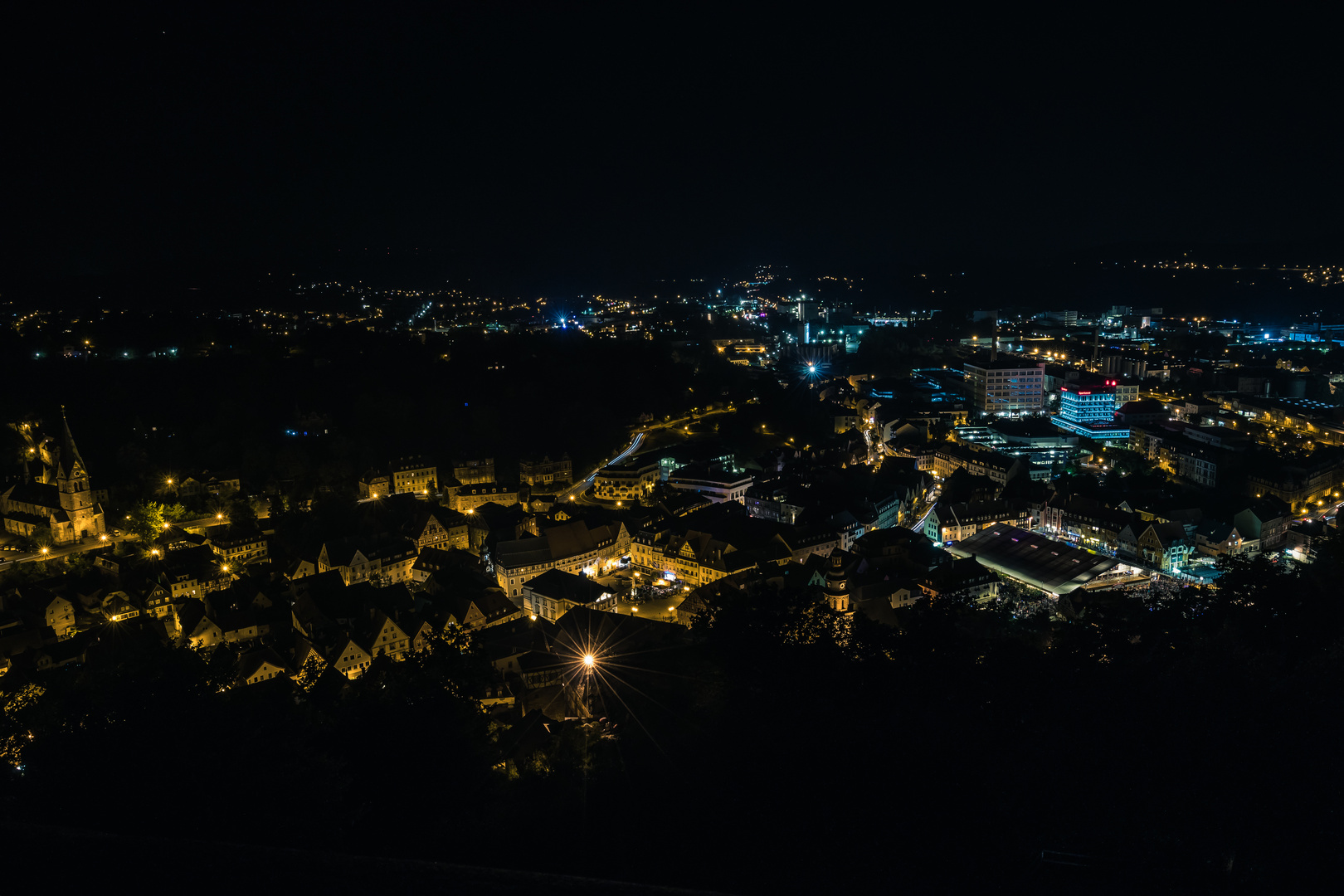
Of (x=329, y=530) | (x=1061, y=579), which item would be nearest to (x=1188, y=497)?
(x=1061, y=579)

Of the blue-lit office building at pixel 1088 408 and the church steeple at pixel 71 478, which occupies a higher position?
the church steeple at pixel 71 478

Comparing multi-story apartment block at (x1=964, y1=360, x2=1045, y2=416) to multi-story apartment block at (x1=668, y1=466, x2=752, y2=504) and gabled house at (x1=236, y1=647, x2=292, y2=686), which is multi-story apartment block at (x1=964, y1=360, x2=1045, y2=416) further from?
gabled house at (x1=236, y1=647, x2=292, y2=686)

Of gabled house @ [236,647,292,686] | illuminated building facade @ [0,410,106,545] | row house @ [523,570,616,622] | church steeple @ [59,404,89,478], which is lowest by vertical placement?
row house @ [523,570,616,622]

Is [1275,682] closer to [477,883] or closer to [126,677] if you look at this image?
[477,883]

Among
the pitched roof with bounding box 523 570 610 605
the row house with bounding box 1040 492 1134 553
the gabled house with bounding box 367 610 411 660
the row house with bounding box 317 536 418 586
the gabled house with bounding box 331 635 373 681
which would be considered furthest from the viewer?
the row house with bounding box 1040 492 1134 553

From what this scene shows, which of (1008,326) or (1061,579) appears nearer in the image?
(1061,579)

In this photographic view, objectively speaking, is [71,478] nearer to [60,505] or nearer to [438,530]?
[60,505]

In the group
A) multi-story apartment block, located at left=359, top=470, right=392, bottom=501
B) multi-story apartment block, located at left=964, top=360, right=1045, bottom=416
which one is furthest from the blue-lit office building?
multi-story apartment block, located at left=359, top=470, right=392, bottom=501

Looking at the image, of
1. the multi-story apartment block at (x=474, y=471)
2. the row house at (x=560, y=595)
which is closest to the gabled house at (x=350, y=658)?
the row house at (x=560, y=595)

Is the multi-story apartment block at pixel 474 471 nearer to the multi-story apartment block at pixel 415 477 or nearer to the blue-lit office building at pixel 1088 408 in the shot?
the multi-story apartment block at pixel 415 477

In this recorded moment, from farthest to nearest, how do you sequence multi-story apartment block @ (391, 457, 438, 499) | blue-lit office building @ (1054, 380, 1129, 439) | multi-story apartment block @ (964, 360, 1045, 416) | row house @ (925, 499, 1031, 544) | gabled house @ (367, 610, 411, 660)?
multi-story apartment block @ (964, 360, 1045, 416)
blue-lit office building @ (1054, 380, 1129, 439)
multi-story apartment block @ (391, 457, 438, 499)
row house @ (925, 499, 1031, 544)
gabled house @ (367, 610, 411, 660)

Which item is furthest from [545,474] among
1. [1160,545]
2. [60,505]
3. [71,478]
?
[1160,545]
